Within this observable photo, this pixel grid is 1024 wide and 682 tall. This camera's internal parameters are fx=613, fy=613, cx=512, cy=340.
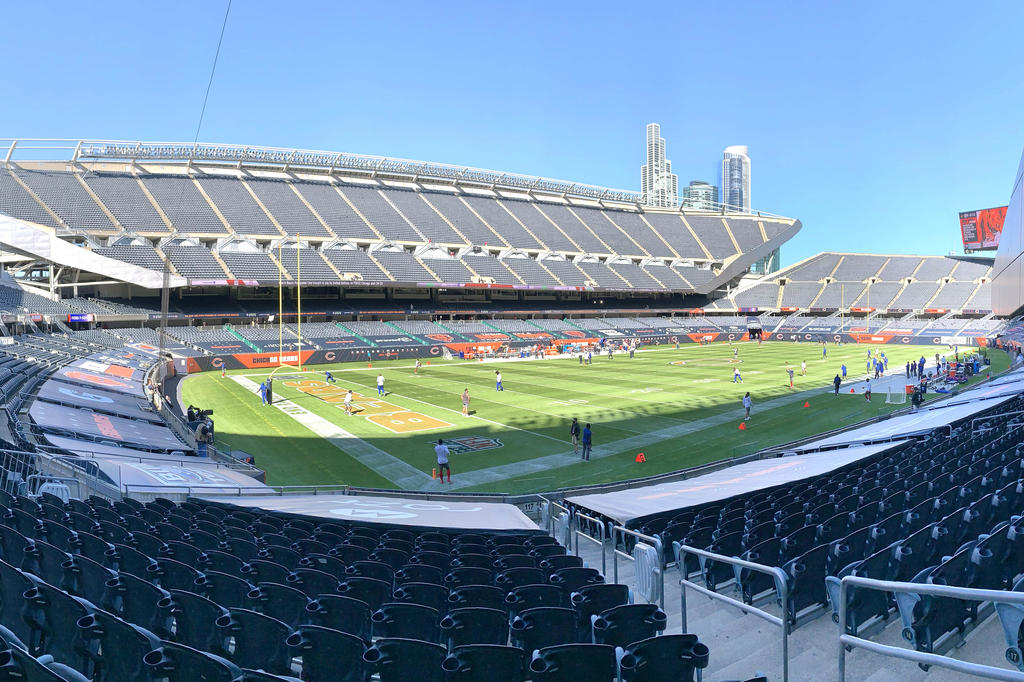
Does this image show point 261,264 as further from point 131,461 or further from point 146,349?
point 131,461

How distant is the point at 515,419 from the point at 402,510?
52.6ft

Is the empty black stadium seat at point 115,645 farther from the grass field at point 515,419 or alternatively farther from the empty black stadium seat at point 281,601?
the grass field at point 515,419

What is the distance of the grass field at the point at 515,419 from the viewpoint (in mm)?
21172

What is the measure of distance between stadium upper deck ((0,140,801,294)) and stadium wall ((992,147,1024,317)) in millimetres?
56628

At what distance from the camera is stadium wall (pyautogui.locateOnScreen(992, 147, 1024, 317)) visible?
1820 cm

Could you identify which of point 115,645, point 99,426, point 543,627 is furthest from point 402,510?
point 99,426

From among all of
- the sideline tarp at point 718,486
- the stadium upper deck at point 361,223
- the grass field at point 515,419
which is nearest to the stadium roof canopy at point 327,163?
the stadium upper deck at point 361,223

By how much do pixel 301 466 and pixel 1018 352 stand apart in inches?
1957

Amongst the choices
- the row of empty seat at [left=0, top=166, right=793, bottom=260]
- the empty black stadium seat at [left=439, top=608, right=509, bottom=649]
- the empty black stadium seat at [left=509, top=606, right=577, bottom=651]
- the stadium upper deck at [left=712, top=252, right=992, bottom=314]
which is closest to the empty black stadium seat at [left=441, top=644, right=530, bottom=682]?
the empty black stadium seat at [left=509, top=606, right=577, bottom=651]

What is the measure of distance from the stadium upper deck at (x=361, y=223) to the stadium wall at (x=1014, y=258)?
186 feet

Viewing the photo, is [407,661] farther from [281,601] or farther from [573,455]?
[573,455]

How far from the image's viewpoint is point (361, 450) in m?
23.6

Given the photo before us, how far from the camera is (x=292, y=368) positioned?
50719 millimetres

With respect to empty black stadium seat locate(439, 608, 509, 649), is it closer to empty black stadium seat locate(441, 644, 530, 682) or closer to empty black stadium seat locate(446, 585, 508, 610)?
empty black stadium seat locate(446, 585, 508, 610)
